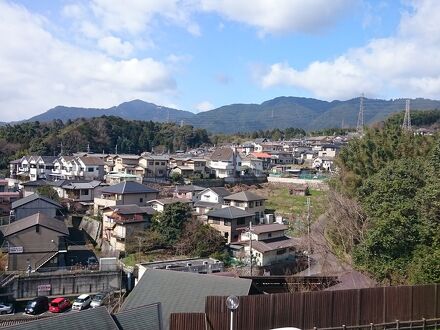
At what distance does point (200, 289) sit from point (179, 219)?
48.4 feet

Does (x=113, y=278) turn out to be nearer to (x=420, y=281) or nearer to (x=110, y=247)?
(x=110, y=247)

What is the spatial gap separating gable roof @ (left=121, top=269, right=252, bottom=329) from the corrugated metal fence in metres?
1.04

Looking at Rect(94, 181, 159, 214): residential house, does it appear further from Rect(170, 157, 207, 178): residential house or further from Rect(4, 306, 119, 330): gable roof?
Rect(4, 306, 119, 330): gable roof

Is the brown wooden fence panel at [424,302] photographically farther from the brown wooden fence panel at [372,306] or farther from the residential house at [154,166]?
the residential house at [154,166]

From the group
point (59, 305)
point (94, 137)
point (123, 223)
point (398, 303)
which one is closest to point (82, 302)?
point (59, 305)

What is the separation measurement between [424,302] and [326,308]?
106 inches

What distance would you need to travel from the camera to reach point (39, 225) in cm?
2217

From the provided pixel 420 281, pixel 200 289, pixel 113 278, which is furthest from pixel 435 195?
pixel 113 278

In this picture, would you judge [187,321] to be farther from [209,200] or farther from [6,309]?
[209,200]

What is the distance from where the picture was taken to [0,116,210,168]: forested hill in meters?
52.8

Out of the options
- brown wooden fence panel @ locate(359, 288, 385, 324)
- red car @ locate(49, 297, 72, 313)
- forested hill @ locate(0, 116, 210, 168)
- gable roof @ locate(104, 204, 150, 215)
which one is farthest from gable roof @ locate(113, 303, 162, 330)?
forested hill @ locate(0, 116, 210, 168)

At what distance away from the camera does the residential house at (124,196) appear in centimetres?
3003

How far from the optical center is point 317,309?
9.65m

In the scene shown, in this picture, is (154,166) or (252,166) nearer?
(154,166)
